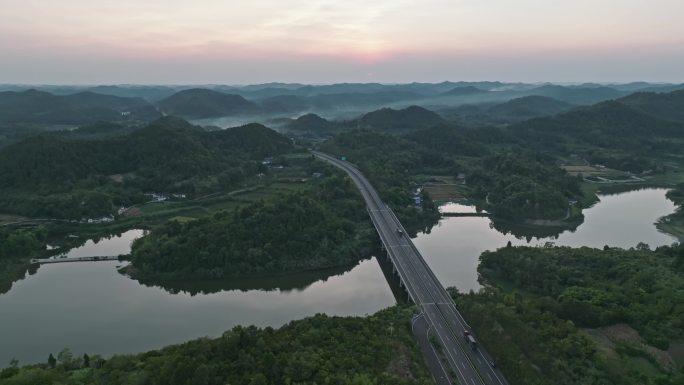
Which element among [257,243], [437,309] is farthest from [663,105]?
[257,243]

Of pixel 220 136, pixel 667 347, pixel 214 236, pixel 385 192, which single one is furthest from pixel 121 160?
pixel 667 347

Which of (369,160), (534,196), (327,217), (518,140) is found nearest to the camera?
(327,217)

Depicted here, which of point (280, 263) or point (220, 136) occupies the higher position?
point (220, 136)

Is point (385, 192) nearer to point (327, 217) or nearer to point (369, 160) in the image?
point (327, 217)

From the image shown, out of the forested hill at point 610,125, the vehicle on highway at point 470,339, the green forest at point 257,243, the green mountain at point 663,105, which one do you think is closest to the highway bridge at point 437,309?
the vehicle on highway at point 470,339

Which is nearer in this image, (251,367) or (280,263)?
(251,367)

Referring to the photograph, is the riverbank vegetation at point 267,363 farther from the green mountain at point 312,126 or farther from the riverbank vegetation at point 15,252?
the green mountain at point 312,126

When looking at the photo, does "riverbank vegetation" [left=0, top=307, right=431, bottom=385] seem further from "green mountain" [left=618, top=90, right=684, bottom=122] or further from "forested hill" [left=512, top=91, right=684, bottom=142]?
"green mountain" [left=618, top=90, right=684, bottom=122]

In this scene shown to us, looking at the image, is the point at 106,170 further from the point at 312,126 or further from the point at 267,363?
the point at 312,126
